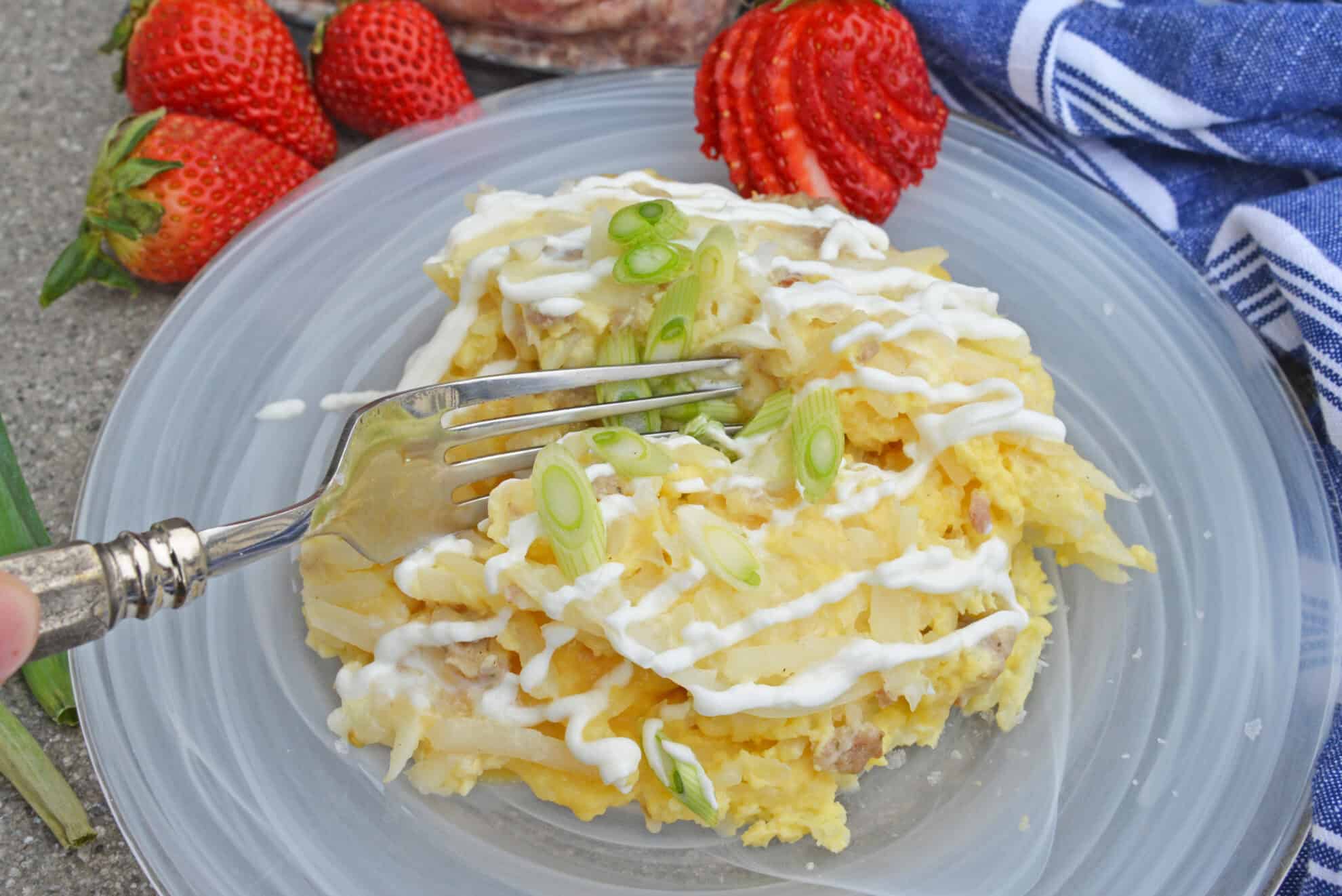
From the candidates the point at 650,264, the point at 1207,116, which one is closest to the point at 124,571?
the point at 650,264

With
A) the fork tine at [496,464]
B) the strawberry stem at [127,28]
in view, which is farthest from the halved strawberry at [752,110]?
the strawberry stem at [127,28]

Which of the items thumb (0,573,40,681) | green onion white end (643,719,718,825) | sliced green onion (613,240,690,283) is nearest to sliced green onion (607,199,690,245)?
sliced green onion (613,240,690,283)

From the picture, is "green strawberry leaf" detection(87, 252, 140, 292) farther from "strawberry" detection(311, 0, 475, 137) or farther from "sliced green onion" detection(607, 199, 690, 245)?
"sliced green onion" detection(607, 199, 690, 245)

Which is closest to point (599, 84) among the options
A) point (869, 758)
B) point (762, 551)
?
point (762, 551)

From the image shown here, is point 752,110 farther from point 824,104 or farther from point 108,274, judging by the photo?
point 108,274

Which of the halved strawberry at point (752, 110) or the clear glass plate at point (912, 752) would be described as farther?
the halved strawberry at point (752, 110)

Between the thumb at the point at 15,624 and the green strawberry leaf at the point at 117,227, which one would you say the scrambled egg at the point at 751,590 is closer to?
the thumb at the point at 15,624

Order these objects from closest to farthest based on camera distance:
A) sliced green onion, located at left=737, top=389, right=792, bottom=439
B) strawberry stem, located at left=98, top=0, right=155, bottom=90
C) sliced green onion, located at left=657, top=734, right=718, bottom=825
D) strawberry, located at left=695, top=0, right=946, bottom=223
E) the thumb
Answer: the thumb
sliced green onion, located at left=657, top=734, right=718, bottom=825
sliced green onion, located at left=737, top=389, right=792, bottom=439
strawberry, located at left=695, top=0, right=946, bottom=223
strawberry stem, located at left=98, top=0, right=155, bottom=90
